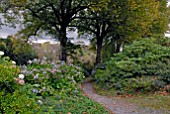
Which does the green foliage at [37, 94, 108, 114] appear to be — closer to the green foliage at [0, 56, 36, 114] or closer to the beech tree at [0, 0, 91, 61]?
the green foliage at [0, 56, 36, 114]

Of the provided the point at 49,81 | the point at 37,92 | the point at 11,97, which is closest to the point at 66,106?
the point at 37,92

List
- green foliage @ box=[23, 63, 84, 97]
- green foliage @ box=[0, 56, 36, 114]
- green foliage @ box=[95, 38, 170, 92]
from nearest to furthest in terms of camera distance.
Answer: green foliage @ box=[0, 56, 36, 114]
green foliage @ box=[23, 63, 84, 97]
green foliage @ box=[95, 38, 170, 92]

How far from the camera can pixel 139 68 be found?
11398 millimetres

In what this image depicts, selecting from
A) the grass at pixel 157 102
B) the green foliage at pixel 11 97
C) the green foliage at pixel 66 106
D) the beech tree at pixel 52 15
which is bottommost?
the grass at pixel 157 102

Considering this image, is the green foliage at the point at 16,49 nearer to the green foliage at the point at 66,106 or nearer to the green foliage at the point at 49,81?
the green foliage at the point at 49,81

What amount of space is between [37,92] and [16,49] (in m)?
12.1

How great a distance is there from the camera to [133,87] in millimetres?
10703

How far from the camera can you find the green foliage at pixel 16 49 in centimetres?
1689

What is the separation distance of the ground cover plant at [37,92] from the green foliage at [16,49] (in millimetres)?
8159

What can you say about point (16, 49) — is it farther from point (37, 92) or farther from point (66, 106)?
point (66, 106)

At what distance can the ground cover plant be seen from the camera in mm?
3943

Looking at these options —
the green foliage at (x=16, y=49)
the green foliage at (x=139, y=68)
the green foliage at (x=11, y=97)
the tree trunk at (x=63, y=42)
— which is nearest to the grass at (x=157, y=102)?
the green foliage at (x=139, y=68)

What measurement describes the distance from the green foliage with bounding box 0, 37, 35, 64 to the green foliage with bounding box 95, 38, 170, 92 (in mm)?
5968

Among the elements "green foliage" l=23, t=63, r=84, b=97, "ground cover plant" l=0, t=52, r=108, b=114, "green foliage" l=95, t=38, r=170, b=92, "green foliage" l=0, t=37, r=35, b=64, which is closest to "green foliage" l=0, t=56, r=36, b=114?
"ground cover plant" l=0, t=52, r=108, b=114
